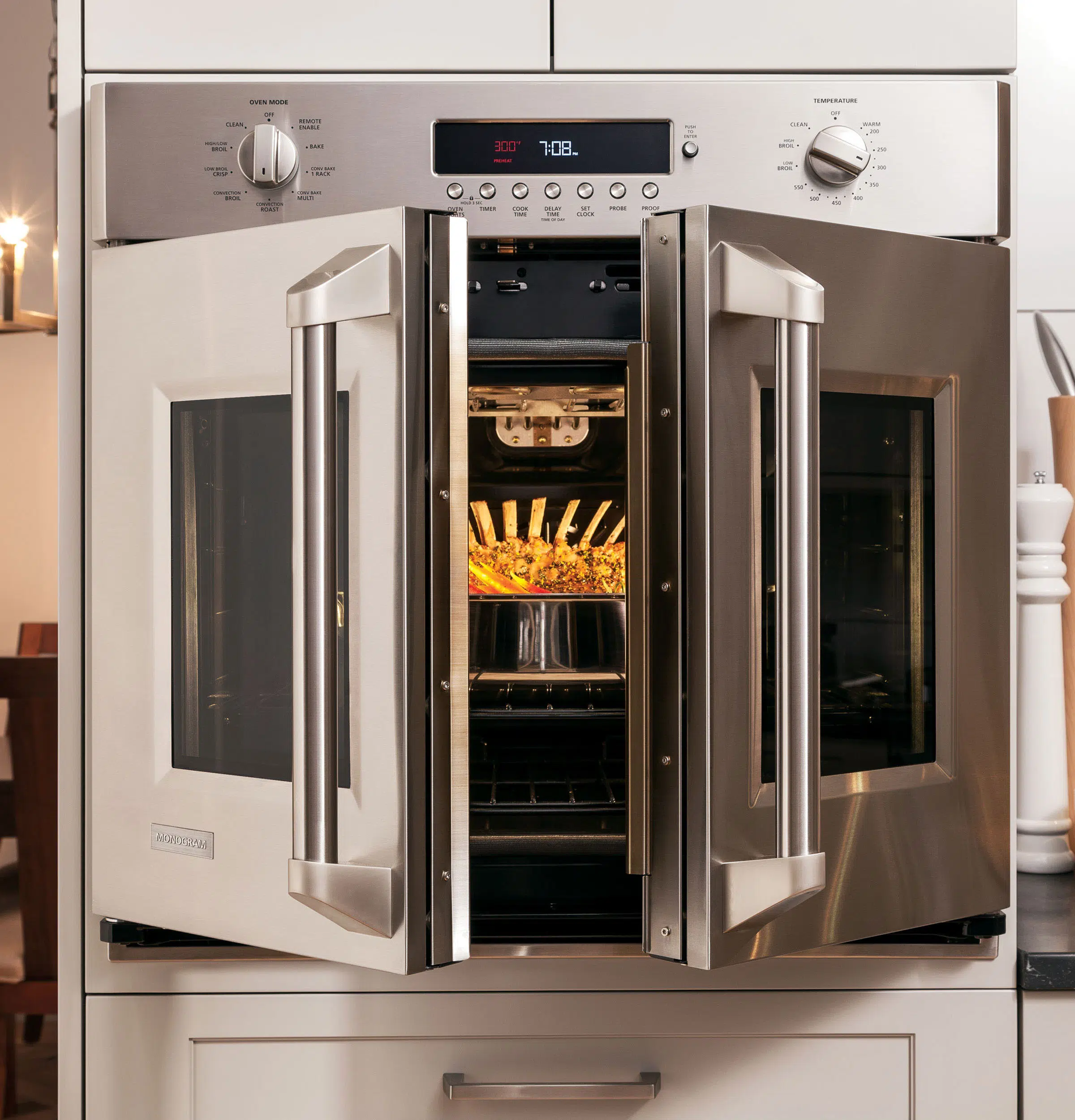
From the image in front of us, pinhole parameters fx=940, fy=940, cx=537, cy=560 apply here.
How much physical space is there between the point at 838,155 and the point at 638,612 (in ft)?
1.74

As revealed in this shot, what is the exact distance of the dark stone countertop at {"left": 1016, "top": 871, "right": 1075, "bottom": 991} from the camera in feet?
3.16

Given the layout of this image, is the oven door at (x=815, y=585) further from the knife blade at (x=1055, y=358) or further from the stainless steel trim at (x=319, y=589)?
the knife blade at (x=1055, y=358)

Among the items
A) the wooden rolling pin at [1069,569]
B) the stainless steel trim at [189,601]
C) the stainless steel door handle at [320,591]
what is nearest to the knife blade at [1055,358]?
the wooden rolling pin at [1069,569]

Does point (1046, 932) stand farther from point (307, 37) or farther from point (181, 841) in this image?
point (307, 37)

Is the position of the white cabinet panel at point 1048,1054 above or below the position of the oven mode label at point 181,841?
below

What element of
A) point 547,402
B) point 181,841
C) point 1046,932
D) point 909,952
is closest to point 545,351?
point 547,402

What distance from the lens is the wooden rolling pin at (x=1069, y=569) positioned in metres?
1.16

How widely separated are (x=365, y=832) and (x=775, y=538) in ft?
1.32

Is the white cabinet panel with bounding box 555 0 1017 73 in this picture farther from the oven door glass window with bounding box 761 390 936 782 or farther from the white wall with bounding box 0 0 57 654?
the white wall with bounding box 0 0 57 654

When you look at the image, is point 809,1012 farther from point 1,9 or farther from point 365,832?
point 1,9

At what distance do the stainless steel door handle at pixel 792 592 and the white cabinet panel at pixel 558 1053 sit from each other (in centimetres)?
32

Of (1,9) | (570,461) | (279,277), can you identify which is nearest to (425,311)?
(279,277)

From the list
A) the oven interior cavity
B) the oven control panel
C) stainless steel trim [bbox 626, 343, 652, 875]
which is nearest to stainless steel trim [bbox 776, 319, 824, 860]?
stainless steel trim [bbox 626, 343, 652, 875]

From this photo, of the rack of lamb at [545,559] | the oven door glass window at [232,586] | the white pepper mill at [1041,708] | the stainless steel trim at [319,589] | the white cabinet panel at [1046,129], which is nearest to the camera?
the stainless steel trim at [319,589]
